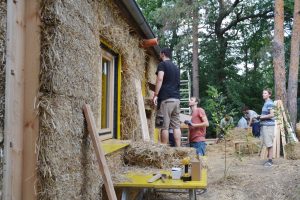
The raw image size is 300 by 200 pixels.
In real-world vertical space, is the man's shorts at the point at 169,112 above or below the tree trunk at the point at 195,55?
below

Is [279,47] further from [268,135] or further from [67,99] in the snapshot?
[67,99]

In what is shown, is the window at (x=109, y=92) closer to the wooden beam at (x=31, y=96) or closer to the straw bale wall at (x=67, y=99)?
the straw bale wall at (x=67, y=99)

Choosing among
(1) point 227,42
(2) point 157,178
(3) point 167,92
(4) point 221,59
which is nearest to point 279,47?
(3) point 167,92

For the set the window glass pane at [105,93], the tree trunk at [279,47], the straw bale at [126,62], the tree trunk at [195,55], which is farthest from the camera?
the tree trunk at [195,55]

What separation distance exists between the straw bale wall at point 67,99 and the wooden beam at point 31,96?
39mm

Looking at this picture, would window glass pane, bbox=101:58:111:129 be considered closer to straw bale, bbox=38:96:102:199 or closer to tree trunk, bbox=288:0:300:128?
straw bale, bbox=38:96:102:199

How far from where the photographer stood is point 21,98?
7.47 feet

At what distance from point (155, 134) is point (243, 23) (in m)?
16.5

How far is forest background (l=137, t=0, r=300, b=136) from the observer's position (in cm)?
1870

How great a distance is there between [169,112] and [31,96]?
150 inches

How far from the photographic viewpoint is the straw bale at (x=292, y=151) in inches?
357

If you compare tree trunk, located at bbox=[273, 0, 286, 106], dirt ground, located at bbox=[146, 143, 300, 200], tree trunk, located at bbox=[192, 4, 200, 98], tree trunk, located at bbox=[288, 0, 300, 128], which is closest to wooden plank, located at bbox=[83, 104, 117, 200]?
dirt ground, located at bbox=[146, 143, 300, 200]

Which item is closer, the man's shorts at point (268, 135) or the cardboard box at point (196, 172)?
the cardboard box at point (196, 172)

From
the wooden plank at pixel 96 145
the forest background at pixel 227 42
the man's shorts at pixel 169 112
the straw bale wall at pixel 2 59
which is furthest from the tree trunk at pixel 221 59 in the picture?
the straw bale wall at pixel 2 59
